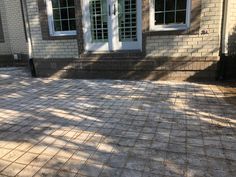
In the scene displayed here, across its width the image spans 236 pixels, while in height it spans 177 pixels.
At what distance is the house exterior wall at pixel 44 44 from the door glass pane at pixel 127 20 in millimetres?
1366

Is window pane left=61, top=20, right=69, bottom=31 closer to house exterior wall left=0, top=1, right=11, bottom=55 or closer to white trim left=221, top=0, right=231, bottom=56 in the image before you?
white trim left=221, top=0, right=231, bottom=56

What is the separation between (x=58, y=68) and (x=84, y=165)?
489 cm

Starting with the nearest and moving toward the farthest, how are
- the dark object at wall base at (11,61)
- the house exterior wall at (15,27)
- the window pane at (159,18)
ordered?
the window pane at (159,18), the house exterior wall at (15,27), the dark object at wall base at (11,61)

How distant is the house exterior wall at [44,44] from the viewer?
6695 mm

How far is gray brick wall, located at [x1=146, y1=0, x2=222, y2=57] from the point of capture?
5484 millimetres

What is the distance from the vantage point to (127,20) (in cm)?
623

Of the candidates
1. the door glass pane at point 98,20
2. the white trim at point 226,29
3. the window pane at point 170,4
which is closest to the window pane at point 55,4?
the door glass pane at point 98,20

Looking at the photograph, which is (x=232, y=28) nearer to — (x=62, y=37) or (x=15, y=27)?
(x=62, y=37)

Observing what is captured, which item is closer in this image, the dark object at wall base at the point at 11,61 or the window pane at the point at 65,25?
the window pane at the point at 65,25

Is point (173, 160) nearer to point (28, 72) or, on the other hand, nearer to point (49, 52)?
point (49, 52)

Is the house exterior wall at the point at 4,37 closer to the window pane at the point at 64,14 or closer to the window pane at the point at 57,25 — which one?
the window pane at the point at 57,25

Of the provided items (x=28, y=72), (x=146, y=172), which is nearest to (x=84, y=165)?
(x=146, y=172)

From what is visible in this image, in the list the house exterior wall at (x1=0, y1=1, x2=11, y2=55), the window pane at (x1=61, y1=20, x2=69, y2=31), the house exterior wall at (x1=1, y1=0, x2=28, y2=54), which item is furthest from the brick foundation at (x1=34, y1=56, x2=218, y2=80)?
the house exterior wall at (x1=0, y1=1, x2=11, y2=55)

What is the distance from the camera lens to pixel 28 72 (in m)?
8.02
